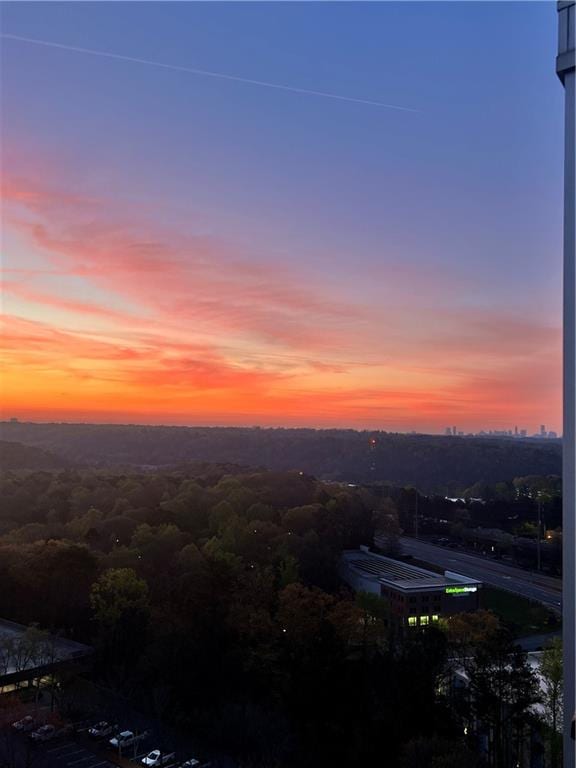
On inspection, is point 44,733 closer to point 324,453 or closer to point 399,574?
point 399,574

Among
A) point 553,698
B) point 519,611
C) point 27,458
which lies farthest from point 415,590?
point 27,458

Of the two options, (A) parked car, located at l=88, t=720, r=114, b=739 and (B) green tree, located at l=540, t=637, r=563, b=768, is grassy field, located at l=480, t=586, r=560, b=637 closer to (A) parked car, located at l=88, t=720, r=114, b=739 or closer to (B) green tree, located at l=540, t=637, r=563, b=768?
(B) green tree, located at l=540, t=637, r=563, b=768

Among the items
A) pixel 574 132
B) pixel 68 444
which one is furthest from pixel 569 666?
pixel 68 444

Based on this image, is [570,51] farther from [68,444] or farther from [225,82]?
[68,444]

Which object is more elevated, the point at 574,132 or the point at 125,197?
the point at 125,197

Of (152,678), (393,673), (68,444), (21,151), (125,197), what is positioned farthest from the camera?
(68,444)

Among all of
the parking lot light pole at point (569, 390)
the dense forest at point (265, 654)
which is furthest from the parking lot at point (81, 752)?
the parking lot light pole at point (569, 390)

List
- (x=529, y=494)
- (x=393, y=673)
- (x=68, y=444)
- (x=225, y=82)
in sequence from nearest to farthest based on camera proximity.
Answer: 1. (x=225, y=82)
2. (x=393, y=673)
3. (x=529, y=494)
4. (x=68, y=444)

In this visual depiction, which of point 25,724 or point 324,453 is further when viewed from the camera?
point 324,453
